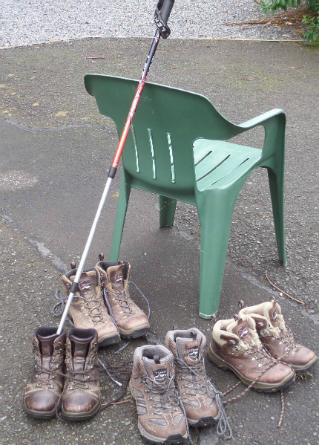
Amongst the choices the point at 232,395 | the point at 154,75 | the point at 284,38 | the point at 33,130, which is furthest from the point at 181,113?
the point at 284,38

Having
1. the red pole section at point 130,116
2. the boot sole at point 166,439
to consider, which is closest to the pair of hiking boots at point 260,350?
the boot sole at point 166,439

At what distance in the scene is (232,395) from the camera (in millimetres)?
2125

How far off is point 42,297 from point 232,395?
1216 millimetres

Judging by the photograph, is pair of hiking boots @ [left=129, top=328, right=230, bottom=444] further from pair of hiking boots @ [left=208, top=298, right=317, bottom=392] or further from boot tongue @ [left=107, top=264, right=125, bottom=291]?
boot tongue @ [left=107, top=264, right=125, bottom=291]

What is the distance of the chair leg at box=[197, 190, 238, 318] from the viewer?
2373mm

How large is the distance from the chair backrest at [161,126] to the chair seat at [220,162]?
17 cm

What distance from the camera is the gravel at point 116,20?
831cm

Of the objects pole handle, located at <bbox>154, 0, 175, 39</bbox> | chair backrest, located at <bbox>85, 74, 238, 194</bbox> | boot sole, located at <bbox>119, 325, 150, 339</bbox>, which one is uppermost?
pole handle, located at <bbox>154, 0, 175, 39</bbox>

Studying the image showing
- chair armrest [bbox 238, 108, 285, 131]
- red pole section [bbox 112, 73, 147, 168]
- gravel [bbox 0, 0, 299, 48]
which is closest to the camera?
red pole section [bbox 112, 73, 147, 168]

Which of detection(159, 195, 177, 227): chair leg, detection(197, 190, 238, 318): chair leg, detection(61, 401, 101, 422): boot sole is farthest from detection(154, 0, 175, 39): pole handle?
detection(61, 401, 101, 422): boot sole

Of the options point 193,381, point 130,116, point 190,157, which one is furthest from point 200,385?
point 130,116

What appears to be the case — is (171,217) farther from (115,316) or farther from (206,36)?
(206,36)

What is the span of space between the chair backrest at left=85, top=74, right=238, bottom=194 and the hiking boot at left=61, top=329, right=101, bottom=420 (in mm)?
863

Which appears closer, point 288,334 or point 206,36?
point 288,334
